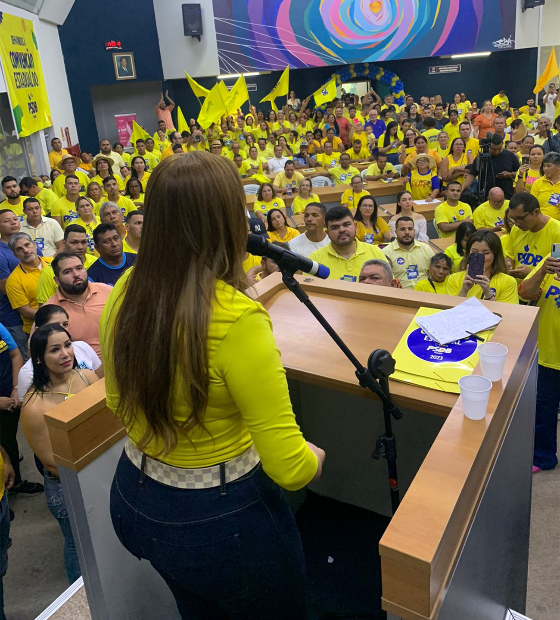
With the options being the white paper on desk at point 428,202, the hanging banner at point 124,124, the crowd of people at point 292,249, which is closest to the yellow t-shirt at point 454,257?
the crowd of people at point 292,249

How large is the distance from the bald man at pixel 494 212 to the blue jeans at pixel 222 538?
15.1 ft

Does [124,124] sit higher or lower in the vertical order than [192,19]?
lower

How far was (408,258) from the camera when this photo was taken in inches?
183

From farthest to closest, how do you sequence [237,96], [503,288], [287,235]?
[237,96] < [287,235] < [503,288]

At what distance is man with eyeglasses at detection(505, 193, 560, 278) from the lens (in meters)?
3.50

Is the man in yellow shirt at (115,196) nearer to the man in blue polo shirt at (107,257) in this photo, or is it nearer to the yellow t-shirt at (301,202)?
the yellow t-shirt at (301,202)

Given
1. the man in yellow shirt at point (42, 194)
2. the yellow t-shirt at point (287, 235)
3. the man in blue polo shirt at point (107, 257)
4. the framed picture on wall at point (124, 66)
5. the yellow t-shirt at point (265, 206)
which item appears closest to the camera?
the man in blue polo shirt at point (107, 257)

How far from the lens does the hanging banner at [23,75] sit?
806 cm

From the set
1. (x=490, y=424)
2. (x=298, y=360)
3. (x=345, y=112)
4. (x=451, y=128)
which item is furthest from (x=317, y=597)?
(x=345, y=112)

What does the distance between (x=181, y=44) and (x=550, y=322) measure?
13705 millimetres

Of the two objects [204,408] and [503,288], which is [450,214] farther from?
[204,408]

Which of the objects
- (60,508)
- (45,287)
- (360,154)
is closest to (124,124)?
(360,154)

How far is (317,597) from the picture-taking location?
2.26 meters

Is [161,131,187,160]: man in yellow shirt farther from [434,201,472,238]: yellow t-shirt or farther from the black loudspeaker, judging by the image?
[434,201,472,238]: yellow t-shirt
